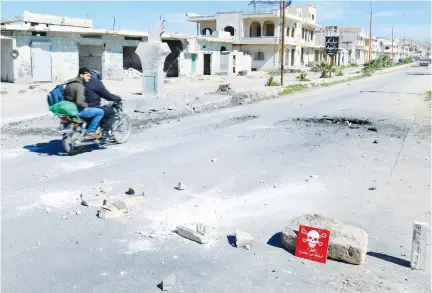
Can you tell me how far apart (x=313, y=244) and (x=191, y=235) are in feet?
4.34

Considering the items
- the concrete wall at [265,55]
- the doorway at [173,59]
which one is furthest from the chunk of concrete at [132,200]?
the concrete wall at [265,55]

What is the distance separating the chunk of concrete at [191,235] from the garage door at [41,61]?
24.6 m

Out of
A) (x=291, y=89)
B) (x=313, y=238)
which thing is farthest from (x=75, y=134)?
(x=291, y=89)

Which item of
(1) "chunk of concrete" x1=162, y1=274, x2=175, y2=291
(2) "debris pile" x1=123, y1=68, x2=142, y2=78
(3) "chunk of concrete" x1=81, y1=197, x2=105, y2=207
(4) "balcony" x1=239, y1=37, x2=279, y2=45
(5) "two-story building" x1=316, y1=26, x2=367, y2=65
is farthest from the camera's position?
(5) "two-story building" x1=316, y1=26, x2=367, y2=65

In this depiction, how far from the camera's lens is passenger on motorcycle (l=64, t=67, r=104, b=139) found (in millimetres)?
9141

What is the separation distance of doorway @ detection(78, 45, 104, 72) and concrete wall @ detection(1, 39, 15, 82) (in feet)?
20.4

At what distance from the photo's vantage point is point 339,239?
4.84 metres

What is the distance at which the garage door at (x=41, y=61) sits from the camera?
27.1m

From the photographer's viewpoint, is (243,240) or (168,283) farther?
(243,240)

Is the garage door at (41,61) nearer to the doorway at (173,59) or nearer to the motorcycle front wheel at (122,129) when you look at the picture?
the doorway at (173,59)

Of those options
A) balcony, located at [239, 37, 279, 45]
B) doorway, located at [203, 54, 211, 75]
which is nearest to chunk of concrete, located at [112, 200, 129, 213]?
doorway, located at [203, 54, 211, 75]

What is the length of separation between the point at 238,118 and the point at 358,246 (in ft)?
35.8

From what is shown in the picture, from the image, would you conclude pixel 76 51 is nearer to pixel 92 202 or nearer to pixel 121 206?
pixel 92 202

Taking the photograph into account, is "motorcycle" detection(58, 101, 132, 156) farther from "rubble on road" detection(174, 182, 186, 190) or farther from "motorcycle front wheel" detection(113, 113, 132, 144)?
"rubble on road" detection(174, 182, 186, 190)
